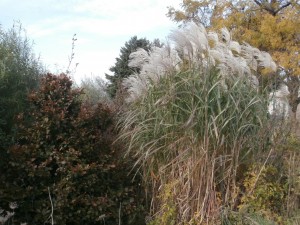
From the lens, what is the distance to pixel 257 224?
16.9ft

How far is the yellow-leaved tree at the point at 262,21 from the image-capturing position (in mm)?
14871

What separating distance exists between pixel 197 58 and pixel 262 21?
405 inches

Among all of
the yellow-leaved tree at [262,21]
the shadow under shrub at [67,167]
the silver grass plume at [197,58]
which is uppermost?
the yellow-leaved tree at [262,21]

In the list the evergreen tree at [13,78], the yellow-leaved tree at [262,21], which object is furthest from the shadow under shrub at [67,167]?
the yellow-leaved tree at [262,21]

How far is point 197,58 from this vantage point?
605 cm

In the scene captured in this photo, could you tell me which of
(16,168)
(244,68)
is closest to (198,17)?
(244,68)

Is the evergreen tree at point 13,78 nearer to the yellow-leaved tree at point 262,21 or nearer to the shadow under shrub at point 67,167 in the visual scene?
the shadow under shrub at point 67,167

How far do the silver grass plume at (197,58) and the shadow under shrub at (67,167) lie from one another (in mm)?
841

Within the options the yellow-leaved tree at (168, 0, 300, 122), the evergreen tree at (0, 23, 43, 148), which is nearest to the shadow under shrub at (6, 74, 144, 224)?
the evergreen tree at (0, 23, 43, 148)

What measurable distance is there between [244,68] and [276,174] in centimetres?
140

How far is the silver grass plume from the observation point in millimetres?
5902

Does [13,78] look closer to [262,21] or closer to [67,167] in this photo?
[67,167]

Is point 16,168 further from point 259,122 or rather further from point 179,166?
point 259,122

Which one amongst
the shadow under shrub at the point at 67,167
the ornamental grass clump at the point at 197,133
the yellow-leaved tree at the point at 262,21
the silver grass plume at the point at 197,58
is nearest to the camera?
the ornamental grass clump at the point at 197,133
